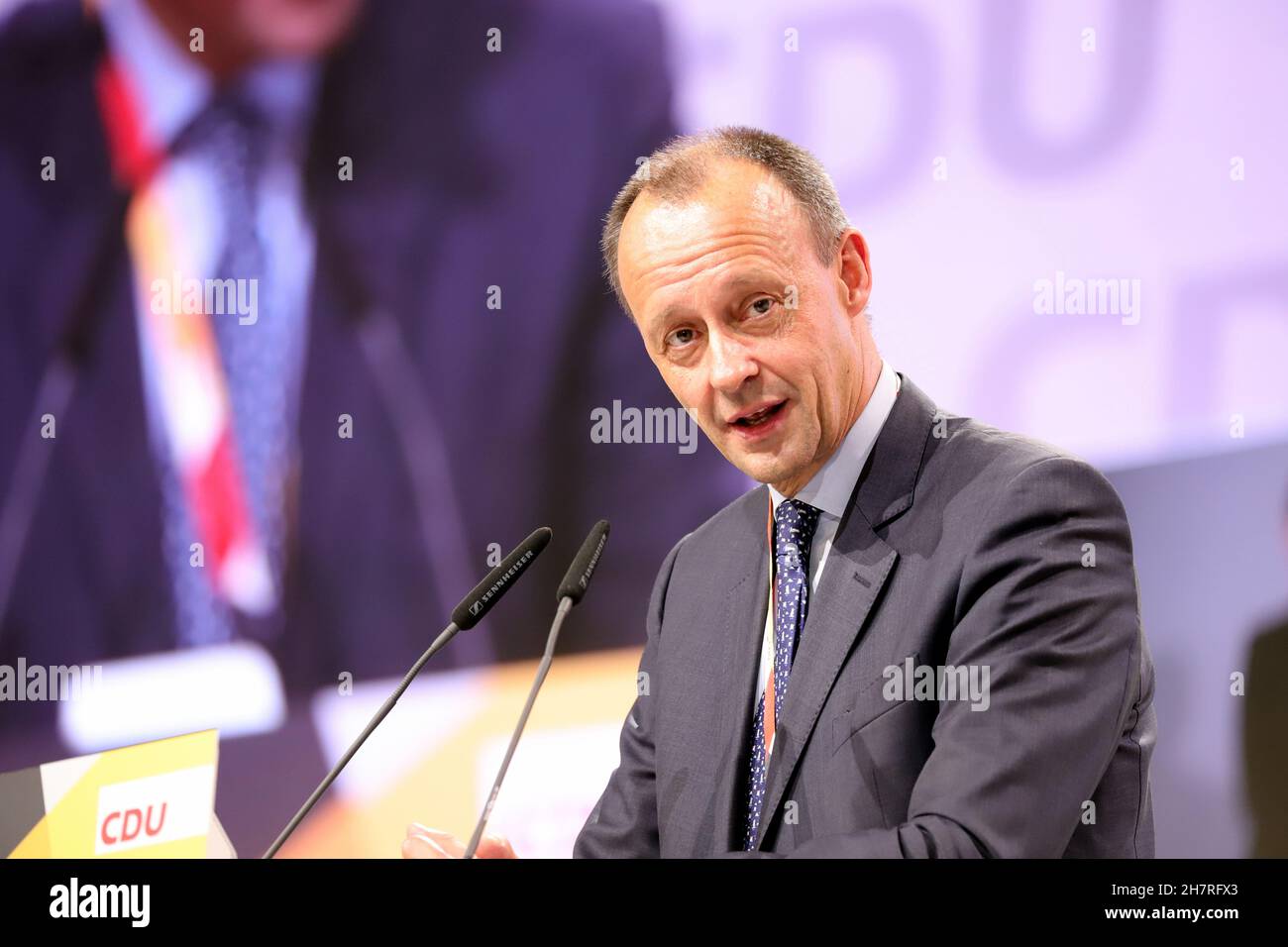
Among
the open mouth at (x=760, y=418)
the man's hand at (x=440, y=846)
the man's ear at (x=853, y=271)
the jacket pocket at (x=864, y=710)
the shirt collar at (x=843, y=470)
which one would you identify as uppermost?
the man's ear at (x=853, y=271)

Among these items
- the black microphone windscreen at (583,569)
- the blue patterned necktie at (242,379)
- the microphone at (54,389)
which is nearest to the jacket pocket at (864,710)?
the black microphone windscreen at (583,569)

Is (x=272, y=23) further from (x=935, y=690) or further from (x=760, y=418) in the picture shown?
(x=935, y=690)

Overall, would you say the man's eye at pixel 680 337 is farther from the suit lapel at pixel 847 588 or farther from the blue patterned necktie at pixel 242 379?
the blue patterned necktie at pixel 242 379

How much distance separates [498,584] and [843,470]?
0.72 m

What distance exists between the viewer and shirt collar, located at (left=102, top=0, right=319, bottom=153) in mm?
3924

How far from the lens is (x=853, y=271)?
2.39m

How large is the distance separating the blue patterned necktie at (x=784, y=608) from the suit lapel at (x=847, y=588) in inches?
1.7

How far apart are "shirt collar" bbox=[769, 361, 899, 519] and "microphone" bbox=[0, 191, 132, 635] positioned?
2.79 metres

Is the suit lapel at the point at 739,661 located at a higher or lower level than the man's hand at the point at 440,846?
higher

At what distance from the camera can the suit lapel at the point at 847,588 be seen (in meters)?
1.98

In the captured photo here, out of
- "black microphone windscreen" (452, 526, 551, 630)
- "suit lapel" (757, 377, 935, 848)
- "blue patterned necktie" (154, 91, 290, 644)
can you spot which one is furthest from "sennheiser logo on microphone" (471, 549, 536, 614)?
"blue patterned necktie" (154, 91, 290, 644)

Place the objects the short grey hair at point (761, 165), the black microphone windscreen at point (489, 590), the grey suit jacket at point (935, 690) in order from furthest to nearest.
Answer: the short grey hair at point (761, 165), the black microphone windscreen at point (489, 590), the grey suit jacket at point (935, 690)

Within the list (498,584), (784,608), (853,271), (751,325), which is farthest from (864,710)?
(853,271)
